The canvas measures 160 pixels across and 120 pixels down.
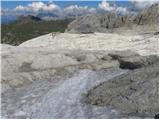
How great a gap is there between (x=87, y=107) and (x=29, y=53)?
30.4ft

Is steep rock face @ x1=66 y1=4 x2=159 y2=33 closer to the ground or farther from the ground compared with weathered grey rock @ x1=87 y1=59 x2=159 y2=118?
farther from the ground

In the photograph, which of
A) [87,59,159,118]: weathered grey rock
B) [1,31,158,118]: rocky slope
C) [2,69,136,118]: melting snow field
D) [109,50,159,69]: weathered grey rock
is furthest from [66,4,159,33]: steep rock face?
[87,59,159,118]: weathered grey rock

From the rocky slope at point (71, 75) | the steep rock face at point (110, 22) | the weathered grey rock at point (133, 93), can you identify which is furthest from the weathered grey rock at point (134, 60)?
the steep rock face at point (110, 22)

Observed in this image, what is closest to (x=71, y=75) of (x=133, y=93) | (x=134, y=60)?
(x=134, y=60)

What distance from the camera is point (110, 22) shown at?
50781 mm

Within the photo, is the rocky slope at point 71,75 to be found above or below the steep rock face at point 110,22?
below

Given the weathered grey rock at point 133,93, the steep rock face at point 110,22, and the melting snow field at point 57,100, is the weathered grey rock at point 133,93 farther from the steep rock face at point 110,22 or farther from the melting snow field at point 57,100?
the steep rock face at point 110,22

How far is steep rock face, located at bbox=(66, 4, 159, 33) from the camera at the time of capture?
4550cm

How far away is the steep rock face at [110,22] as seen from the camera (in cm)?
4550

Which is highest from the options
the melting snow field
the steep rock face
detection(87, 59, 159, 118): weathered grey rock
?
the steep rock face

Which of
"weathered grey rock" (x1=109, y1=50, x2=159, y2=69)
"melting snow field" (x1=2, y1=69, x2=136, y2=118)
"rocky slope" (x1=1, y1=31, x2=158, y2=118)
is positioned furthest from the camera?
"weathered grey rock" (x1=109, y1=50, x2=159, y2=69)

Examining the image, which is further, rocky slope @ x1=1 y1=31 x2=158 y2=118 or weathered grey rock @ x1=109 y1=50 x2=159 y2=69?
weathered grey rock @ x1=109 y1=50 x2=159 y2=69

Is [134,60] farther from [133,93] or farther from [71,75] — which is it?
[133,93]

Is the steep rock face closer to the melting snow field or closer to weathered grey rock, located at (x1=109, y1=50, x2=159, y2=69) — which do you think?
weathered grey rock, located at (x1=109, y1=50, x2=159, y2=69)
